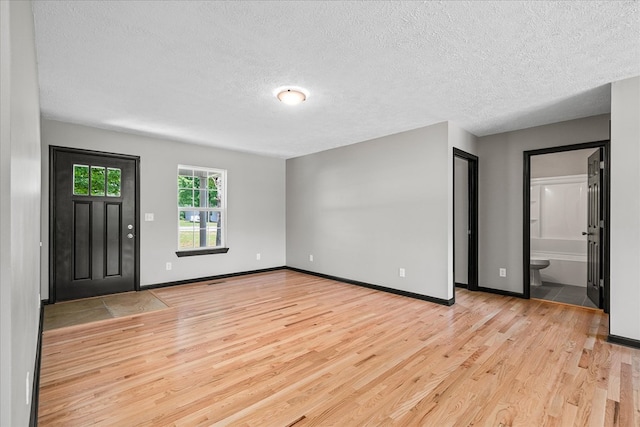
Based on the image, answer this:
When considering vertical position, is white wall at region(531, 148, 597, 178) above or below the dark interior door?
above

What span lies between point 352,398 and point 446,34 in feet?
8.33

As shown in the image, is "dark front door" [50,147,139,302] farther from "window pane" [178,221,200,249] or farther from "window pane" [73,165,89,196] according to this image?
"window pane" [178,221,200,249]

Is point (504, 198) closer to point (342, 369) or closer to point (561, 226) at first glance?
point (561, 226)

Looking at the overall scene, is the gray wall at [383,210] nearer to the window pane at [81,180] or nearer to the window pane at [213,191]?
the window pane at [213,191]

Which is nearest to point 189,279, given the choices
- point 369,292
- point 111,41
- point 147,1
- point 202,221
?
point 202,221

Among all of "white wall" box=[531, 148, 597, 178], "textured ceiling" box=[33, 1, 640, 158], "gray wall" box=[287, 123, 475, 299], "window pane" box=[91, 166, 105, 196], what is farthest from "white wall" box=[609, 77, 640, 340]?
"window pane" box=[91, 166, 105, 196]

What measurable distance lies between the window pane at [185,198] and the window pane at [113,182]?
0.92 meters

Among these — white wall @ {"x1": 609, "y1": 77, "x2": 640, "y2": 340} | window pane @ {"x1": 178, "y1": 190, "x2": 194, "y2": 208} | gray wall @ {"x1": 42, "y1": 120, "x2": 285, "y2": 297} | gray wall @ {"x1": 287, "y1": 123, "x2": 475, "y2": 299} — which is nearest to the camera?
white wall @ {"x1": 609, "y1": 77, "x2": 640, "y2": 340}

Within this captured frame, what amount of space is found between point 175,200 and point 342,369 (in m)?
4.07

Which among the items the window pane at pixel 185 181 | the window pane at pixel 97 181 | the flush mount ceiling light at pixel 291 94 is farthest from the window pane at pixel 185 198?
→ the flush mount ceiling light at pixel 291 94

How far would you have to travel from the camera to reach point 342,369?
242cm

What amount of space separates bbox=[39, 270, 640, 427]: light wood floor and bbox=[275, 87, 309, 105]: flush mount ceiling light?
236cm

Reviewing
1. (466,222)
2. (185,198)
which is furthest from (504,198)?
(185,198)

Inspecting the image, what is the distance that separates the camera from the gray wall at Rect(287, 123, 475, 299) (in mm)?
4195
